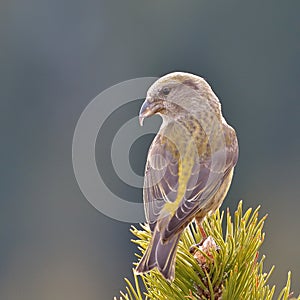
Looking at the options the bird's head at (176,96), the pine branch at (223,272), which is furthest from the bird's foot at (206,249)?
the bird's head at (176,96)

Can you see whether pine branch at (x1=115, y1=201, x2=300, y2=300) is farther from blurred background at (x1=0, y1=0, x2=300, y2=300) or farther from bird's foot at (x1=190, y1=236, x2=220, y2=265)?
blurred background at (x1=0, y1=0, x2=300, y2=300)

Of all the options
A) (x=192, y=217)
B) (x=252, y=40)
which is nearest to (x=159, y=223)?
(x=192, y=217)

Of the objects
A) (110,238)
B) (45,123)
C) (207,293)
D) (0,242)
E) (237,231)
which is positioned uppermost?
(45,123)

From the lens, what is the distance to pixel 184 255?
254cm

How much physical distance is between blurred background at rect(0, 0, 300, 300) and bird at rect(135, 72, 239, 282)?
60.7 feet

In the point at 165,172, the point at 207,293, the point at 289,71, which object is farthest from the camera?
the point at 289,71

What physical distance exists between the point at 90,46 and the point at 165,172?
30897mm

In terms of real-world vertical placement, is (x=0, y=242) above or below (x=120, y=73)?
below

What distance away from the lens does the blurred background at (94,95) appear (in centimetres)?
2570

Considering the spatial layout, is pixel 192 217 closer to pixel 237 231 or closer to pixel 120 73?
pixel 237 231

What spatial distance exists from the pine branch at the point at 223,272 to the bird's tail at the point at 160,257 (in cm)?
2

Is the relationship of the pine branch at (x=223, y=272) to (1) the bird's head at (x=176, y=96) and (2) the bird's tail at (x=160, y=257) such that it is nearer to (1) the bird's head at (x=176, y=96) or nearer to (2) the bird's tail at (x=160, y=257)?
(2) the bird's tail at (x=160, y=257)

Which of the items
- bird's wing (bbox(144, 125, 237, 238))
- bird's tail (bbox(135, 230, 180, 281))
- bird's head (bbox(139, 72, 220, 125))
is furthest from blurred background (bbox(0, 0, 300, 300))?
bird's tail (bbox(135, 230, 180, 281))

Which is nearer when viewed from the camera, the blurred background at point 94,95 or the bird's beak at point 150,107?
the bird's beak at point 150,107
